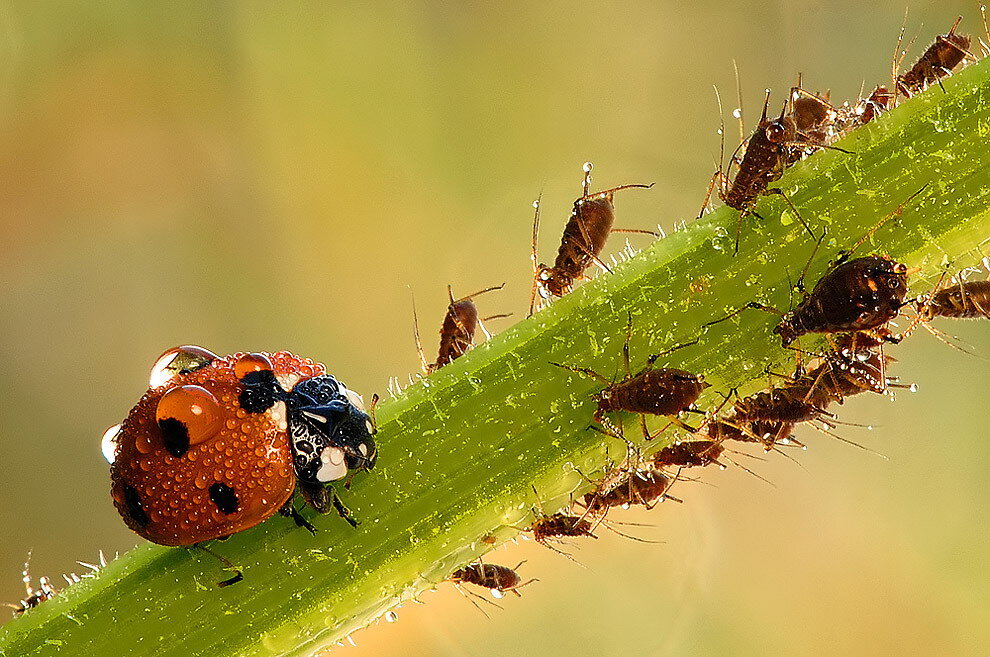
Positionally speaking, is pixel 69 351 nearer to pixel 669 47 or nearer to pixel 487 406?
pixel 487 406

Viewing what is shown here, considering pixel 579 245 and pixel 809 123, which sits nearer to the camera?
pixel 809 123

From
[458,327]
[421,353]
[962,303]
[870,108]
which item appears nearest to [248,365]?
[421,353]

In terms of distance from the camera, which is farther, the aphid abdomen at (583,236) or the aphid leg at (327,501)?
the aphid abdomen at (583,236)

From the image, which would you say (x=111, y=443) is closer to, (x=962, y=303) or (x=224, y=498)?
(x=224, y=498)

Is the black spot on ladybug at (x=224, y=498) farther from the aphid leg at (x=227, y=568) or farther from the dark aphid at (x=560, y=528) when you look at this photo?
the dark aphid at (x=560, y=528)

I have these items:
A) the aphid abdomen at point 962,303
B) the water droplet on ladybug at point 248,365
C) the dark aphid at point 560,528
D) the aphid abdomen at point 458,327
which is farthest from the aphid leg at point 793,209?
the aphid abdomen at point 458,327

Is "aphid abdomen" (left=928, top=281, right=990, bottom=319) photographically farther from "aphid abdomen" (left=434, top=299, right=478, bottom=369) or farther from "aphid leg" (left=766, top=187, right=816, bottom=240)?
"aphid abdomen" (left=434, top=299, right=478, bottom=369)

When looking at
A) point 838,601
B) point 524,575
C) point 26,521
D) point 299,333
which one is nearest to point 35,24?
point 299,333
